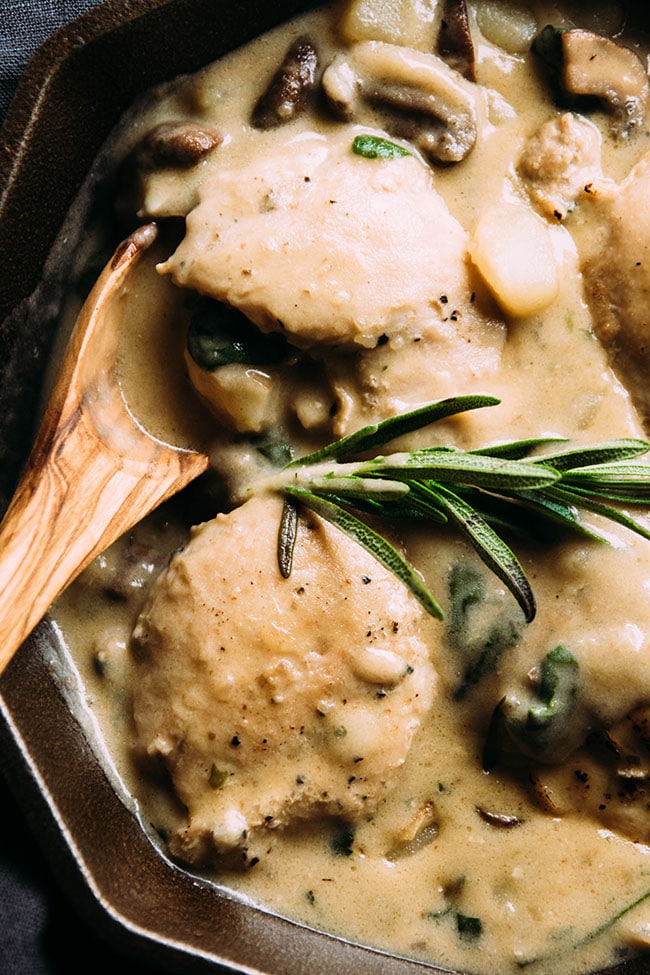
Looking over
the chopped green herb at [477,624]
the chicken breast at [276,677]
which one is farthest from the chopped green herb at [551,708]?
the chicken breast at [276,677]

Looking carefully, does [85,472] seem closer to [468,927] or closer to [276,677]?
[276,677]

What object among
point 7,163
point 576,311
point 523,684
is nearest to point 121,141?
point 7,163

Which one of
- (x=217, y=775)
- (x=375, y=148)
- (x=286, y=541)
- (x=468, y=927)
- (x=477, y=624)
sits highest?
(x=375, y=148)

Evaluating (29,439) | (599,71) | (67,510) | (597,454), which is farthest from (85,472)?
(599,71)

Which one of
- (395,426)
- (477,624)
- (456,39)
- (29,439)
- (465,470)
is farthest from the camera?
(29,439)

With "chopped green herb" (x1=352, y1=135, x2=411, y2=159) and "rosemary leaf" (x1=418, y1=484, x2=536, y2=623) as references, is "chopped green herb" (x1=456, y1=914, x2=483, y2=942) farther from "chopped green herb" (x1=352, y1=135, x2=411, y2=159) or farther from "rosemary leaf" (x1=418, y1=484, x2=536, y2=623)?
"chopped green herb" (x1=352, y1=135, x2=411, y2=159)

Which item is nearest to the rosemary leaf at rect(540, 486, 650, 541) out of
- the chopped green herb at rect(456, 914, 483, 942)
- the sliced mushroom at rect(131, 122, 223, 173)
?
the chopped green herb at rect(456, 914, 483, 942)

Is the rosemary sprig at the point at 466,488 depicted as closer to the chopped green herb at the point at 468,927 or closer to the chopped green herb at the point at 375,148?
the chopped green herb at the point at 375,148
